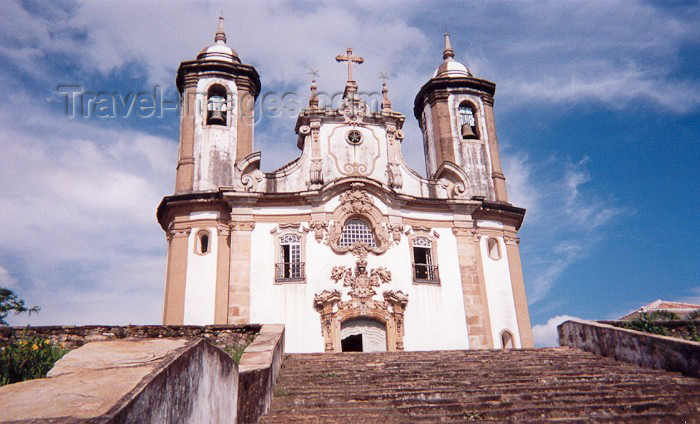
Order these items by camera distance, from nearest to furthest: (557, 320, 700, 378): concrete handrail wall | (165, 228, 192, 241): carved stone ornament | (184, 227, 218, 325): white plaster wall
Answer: (557, 320, 700, 378): concrete handrail wall
(184, 227, 218, 325): white plaster wall
(165, 228, 192, 241): carved stone ornament

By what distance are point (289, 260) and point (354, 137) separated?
507 cm

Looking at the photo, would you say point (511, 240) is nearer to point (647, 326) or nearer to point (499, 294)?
point (499, 294)

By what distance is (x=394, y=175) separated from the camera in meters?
19.5

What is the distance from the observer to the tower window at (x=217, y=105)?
2097 centimetres

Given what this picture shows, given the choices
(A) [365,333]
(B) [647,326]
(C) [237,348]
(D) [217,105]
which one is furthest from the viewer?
(D) [217,105]

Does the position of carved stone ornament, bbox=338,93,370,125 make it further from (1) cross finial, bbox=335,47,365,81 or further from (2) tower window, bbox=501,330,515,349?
(2) tower window, bbox=501,330,515,349

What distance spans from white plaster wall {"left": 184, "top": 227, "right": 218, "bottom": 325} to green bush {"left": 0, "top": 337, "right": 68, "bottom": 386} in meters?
10.3

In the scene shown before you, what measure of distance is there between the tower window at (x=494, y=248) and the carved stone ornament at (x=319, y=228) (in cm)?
596

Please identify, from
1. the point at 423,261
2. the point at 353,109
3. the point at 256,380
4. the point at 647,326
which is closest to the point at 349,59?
the point at 353,109

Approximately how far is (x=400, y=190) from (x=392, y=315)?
4.46 meters

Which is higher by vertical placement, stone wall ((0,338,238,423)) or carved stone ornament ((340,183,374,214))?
carved stone ornament ((340,183,374,214))

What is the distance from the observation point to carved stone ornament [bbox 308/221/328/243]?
58.3ft

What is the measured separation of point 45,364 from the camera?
679cm

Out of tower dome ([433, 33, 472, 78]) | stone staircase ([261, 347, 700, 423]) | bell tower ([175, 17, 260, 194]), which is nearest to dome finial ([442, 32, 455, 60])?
tower dome ([433, 33, 472, 78])
